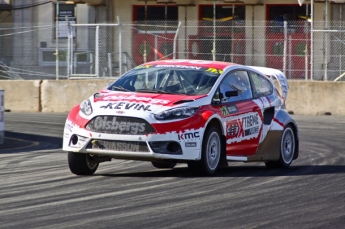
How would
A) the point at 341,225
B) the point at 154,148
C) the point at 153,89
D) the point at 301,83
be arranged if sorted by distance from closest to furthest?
the point at 341,225
the point at 154,148
the point at 153,89
the point at 301,83

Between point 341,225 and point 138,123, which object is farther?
point 138,123

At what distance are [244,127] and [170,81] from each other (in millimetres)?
1169

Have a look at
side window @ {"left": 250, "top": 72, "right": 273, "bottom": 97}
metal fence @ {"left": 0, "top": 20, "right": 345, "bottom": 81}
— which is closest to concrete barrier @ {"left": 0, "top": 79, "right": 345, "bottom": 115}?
metal fence @ {"left": 0, "top": 20, "right": 345, "bottom": 81}

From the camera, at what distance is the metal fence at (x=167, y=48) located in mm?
23953

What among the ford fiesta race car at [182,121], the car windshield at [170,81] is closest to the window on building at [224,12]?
the ford fiesta race car at [182,121]

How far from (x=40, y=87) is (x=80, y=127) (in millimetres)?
13903

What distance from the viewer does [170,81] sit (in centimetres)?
1125


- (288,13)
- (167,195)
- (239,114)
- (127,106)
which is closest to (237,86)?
(239,114)

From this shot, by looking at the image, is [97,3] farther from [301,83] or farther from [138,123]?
[138,123]

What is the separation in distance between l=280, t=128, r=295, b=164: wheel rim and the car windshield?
5.46 feet

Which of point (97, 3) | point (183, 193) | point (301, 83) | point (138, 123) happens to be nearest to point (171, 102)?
point (138, 123)

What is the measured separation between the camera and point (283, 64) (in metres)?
24.2

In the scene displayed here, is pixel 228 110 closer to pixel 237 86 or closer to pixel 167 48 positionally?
→ pixel 237 86

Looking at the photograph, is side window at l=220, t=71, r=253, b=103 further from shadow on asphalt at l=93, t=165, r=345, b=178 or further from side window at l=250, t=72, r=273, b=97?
shadow on asphalt at l=93, t=165, r=345, b=178
